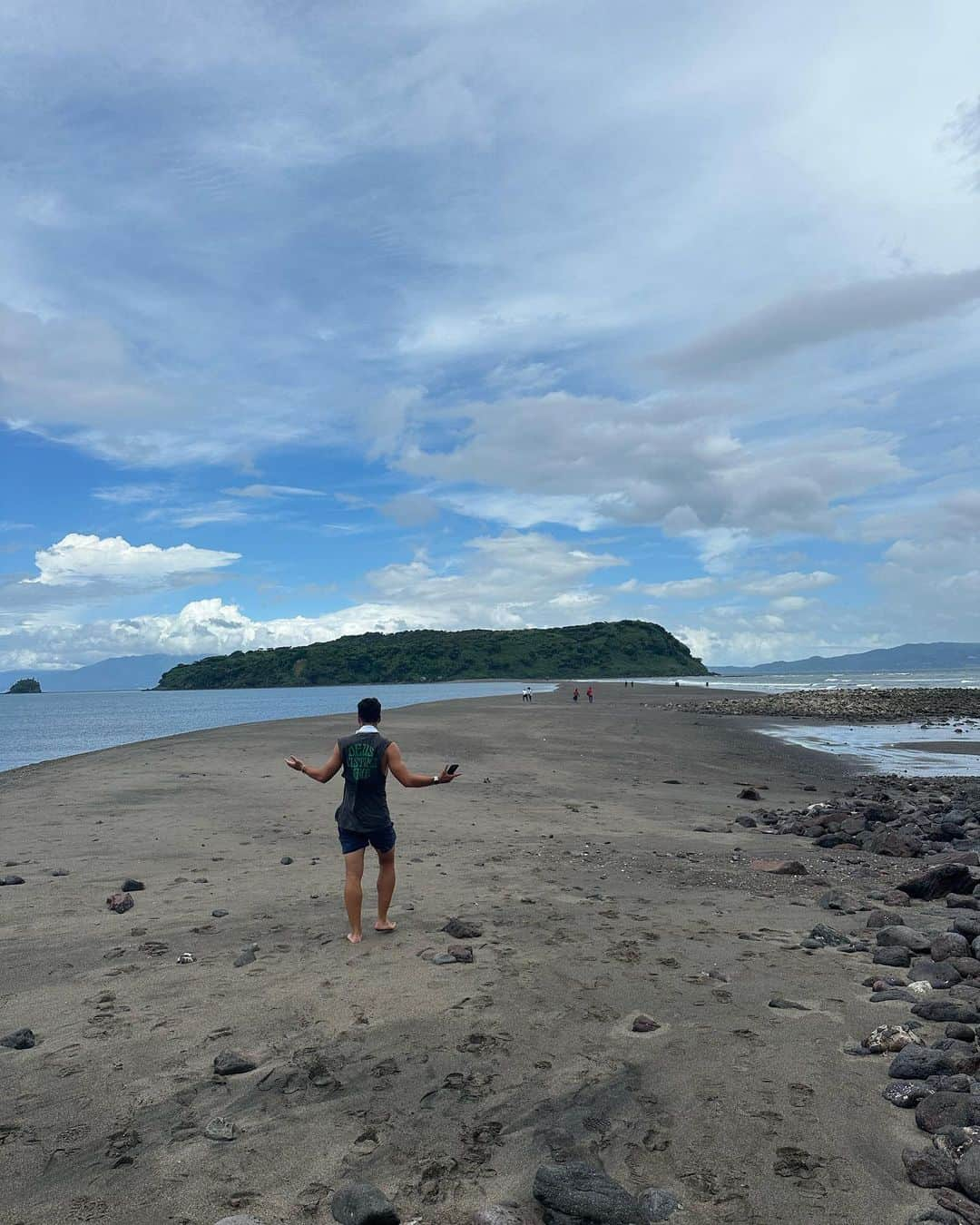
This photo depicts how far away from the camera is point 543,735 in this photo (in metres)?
36.8

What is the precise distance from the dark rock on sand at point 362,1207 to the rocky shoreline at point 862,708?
53494 millimetres

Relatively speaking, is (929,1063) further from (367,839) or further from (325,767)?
(325,767)

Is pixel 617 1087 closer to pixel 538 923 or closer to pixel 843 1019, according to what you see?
pixel 843 1019

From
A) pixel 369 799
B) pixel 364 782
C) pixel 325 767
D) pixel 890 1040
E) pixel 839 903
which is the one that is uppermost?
pixel 325 767

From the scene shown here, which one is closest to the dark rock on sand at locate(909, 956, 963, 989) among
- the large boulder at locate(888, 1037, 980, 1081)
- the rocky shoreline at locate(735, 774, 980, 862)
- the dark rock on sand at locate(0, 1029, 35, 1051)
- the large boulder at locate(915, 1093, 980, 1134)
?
the large boulder at locate(888, 1037, 980, 1081)

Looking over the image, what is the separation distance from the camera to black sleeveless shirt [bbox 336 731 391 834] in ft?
28.4

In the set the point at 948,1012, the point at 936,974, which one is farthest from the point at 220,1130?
the point at 936,974

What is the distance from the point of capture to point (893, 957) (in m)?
7.61

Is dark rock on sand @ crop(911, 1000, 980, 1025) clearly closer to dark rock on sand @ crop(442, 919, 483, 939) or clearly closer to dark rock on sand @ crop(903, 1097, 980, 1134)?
dark rock on sand @ crop(903, 1097, 980, 1134)

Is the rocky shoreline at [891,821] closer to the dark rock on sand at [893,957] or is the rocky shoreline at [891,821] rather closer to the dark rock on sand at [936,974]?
the dark rock on sand at [893,957]

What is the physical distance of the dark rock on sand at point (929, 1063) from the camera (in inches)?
207

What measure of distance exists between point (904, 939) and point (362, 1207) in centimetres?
617

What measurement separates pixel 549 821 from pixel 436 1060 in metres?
11.0

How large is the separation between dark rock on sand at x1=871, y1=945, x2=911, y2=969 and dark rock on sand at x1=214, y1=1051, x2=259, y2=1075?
5.63 metres
